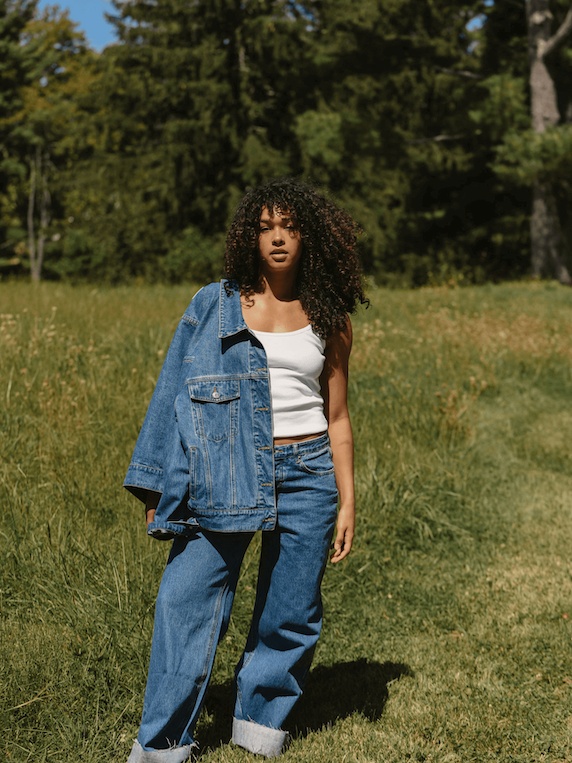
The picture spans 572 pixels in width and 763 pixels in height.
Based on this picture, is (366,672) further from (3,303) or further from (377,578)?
(3,303)

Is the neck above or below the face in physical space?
below

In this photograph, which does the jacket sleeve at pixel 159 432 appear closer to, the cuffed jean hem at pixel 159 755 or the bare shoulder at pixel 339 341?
the bare shoulder at pixel 339 341

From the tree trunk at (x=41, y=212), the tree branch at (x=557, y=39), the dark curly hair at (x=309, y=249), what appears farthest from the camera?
the tree trunk at (x=41, y=212)

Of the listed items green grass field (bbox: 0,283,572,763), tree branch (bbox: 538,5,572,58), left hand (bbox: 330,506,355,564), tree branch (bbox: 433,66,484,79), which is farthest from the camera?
tree branch (bbox: 433,66,484,79)

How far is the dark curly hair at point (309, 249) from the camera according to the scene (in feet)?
7.76

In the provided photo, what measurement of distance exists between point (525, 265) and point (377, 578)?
27.2 m

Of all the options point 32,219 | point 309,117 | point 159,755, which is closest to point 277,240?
point 159,755

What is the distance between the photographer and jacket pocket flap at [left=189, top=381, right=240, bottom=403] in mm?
2182

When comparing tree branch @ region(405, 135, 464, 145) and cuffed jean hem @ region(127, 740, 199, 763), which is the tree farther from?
cuffed jean hem @ region(127, 740, 199, 763)

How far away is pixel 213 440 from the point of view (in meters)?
2.17

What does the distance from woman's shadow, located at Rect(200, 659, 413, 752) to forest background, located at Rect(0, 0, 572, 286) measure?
1811cm

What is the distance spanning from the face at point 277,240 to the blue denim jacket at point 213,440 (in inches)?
8.2

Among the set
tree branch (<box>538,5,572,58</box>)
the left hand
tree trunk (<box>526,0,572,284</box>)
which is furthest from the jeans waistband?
tree branch (<box>538,5,572,58</box>)

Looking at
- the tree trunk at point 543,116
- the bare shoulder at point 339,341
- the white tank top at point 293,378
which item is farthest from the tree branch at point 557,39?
the white tank top at point 293,378
